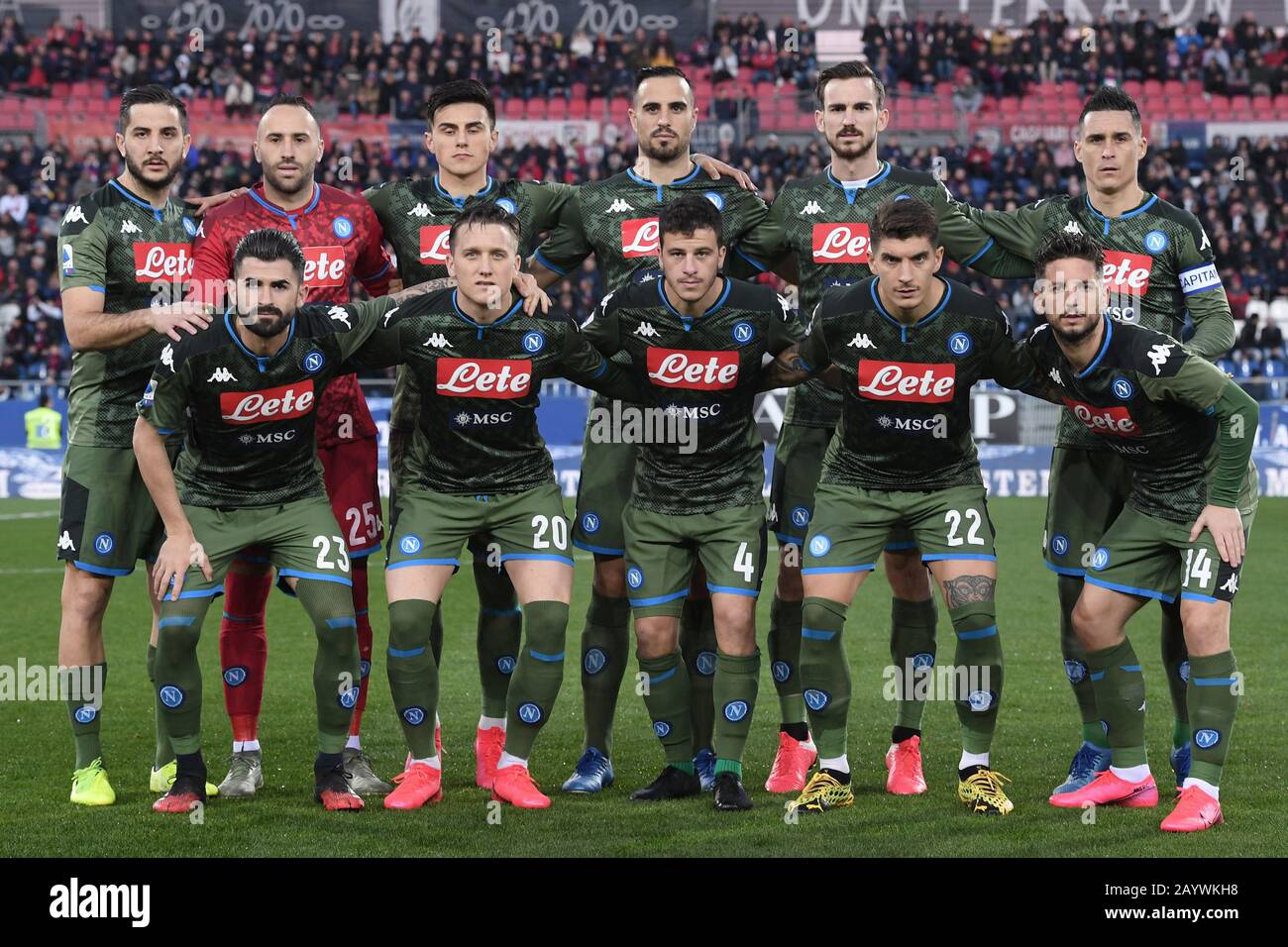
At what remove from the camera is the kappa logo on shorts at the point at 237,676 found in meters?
6.17

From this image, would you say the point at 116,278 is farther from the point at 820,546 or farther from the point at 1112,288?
the point at 1112,288

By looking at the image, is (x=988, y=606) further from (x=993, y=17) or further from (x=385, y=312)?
(x=993, y=17)

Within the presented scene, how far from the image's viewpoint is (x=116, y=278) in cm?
625

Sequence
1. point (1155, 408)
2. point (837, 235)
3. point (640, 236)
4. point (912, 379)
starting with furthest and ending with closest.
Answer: point (640, 236) < point (837, 235) < point (912, 379) < point (1155, 408)

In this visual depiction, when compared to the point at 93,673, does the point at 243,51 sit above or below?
above

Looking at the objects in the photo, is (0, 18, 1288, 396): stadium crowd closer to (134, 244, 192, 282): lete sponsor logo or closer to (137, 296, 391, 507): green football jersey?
(134, 244, 192, 282): lete sponsor logo

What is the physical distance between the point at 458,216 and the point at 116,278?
4.69 feet

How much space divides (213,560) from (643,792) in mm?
1888

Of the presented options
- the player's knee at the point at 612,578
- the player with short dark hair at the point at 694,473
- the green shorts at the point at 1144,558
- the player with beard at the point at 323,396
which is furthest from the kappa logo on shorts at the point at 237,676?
the green shorts at the point at 1144,558

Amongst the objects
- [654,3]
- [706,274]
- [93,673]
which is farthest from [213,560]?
[654,3]

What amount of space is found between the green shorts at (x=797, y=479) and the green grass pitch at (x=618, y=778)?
3.55 feet

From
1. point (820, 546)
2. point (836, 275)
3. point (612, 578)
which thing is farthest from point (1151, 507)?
point (612, 578)

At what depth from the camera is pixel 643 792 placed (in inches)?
235
